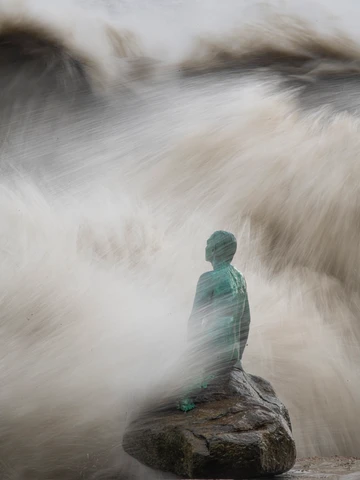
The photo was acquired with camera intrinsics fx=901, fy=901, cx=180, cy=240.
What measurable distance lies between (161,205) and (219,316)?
5.33 meters

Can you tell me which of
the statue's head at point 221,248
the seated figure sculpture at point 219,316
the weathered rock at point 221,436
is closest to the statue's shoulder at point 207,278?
the seated figure sculpture at point 219,316

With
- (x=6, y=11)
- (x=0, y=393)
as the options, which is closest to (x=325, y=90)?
(x=6, y=11)

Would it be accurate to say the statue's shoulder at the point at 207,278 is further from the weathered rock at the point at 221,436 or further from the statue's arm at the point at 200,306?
the weathered rock at the point at 221,436

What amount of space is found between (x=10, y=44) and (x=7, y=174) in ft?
8.35

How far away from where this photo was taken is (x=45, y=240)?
9672 mm

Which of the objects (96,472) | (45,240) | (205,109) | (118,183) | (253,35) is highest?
(253,35)

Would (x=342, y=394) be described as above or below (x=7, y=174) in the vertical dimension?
below

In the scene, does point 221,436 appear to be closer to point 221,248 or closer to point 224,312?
point 224,312

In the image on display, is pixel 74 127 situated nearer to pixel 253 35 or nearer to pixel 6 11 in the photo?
pixel 6 11

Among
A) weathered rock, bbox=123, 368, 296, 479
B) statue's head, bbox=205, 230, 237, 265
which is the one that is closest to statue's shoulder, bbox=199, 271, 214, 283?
statue's head, bbox=205, 230, 237, 265

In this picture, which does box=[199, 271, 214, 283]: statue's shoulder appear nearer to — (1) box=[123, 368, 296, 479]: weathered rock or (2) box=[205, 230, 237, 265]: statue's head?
(2) box=[205, 230, 237, 265]: statue's head

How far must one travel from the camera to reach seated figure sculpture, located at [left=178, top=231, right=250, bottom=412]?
20.0ft

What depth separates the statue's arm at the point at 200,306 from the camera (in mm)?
6148

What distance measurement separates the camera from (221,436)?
5539 millimetres
